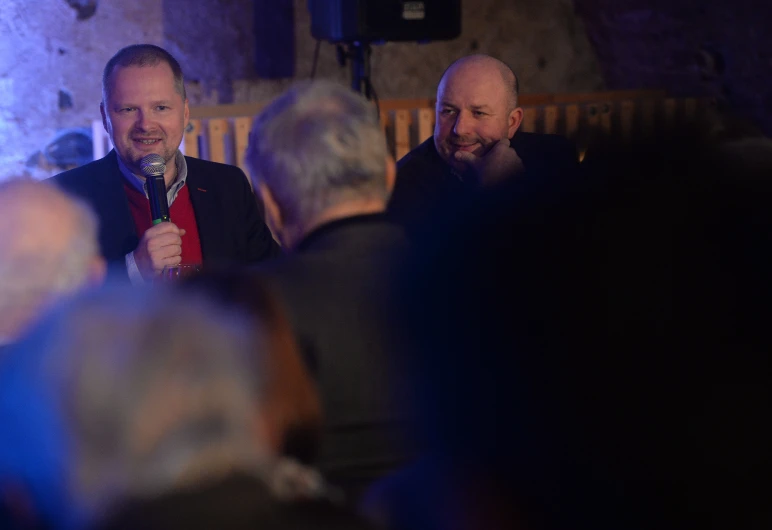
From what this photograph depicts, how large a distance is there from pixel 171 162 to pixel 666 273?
206 centimetres

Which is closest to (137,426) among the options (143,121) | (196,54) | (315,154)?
(315,154)

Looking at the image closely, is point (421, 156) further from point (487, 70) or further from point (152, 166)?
point (152, 166)

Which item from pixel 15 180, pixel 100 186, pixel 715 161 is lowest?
pixel 100 186

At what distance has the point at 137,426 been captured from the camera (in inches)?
27.2

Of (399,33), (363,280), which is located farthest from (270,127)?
(399,33)

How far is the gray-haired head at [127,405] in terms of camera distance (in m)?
0.69

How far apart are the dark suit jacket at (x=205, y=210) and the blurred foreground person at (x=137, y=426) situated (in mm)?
1616

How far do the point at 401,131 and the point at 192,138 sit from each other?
1076 millimetres

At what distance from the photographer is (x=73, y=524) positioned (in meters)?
0.71

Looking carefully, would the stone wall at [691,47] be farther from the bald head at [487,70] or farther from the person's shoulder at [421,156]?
the person's shoulder at [421,156]

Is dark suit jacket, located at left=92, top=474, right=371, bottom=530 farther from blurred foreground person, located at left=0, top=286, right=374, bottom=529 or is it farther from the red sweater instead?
the red sweater

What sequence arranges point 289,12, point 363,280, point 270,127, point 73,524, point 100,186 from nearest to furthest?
point 73,524, point 363,280, point 270,127, point 100,186, point 289,12

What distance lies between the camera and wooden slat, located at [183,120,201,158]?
416 centimetres

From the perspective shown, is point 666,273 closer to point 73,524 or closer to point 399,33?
point 73,524
